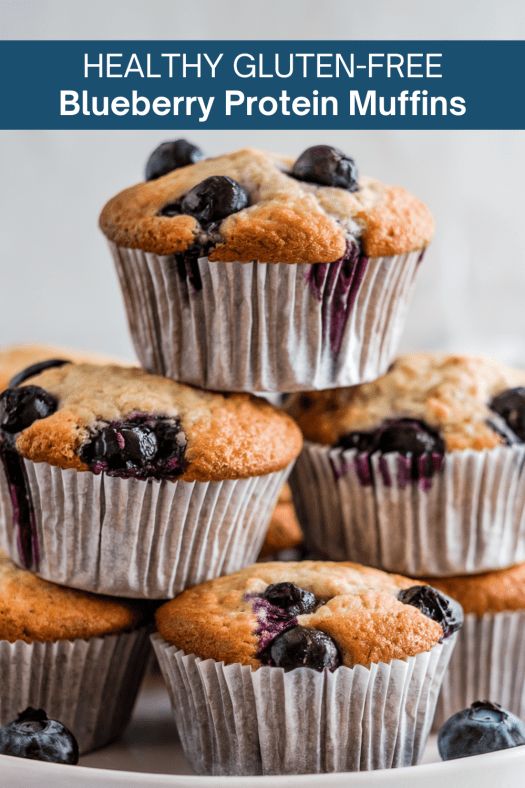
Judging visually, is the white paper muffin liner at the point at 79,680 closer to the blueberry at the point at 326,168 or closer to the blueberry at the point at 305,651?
the blueberry at the point at 305,651

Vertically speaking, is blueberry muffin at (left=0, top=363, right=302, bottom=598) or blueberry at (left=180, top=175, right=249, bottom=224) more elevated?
blueberry at (left=180, top=175, right=249, bottom=224)

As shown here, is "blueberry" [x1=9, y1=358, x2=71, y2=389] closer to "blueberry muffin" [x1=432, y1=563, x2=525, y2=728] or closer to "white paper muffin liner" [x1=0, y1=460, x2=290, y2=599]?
"white paper muffin liner" [x1=0, y1=460, x2=290, y2=599]

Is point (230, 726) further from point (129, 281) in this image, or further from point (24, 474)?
point (129, 281)

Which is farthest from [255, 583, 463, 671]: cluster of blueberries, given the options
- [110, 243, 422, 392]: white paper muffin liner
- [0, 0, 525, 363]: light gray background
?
[0, 0, 525, 363]: light gray background

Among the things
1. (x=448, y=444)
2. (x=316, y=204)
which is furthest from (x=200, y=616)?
(x=316, y=204)

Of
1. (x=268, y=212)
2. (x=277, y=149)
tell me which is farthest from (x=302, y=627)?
(x=277, y=149)

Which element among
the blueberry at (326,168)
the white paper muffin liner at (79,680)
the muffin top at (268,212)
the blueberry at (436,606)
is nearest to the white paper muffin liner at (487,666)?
the blueberry at (436,606)
